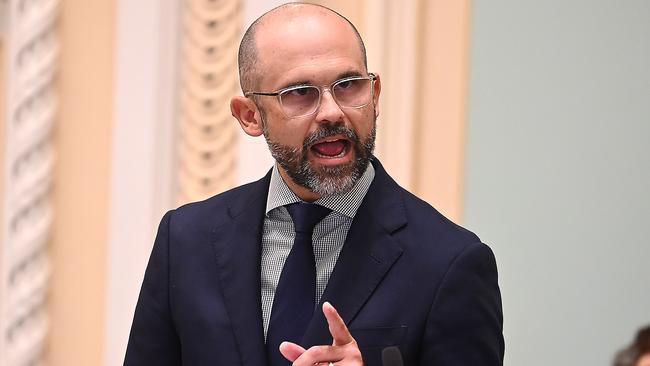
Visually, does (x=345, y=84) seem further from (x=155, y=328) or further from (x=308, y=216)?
(x=155, y=328)

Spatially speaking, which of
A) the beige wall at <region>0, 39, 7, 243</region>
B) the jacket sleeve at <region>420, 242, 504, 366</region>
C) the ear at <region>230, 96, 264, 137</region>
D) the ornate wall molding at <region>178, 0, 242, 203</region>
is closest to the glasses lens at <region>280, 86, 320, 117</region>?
the ear at <region>230, 96, 264, 137</region>

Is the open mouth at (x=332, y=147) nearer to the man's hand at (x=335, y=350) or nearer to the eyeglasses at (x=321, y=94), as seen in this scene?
the eyeglasses at (x=321, y=94)

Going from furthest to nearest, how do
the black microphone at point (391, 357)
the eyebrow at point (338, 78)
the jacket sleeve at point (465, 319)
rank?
the eyebrow at point (338, 78) < the jacket sleeve at point (465, 319) < the black microphone at point (391, 357)

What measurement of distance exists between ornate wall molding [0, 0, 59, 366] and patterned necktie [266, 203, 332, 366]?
1.31 metres

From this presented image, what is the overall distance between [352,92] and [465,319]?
0.42 m

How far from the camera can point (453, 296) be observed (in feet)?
6.27

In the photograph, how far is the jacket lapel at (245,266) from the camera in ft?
6.47

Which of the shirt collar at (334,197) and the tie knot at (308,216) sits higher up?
the shirt collar at (334,197)

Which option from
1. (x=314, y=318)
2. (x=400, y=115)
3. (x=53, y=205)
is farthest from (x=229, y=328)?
(x=53, y=205)

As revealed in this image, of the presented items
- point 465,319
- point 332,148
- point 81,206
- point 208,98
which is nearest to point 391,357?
point 465,319

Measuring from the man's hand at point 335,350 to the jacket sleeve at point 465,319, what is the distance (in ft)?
0.56

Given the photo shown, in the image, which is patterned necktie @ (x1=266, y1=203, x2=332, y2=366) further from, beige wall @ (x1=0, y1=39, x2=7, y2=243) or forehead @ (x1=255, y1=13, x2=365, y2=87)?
beige wall @ (x1=0, y1=39, x2=7, y2=243)

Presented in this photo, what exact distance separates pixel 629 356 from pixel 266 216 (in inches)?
39.8

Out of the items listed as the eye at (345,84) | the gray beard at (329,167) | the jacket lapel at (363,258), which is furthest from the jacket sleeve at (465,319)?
the eye at (345,84)
